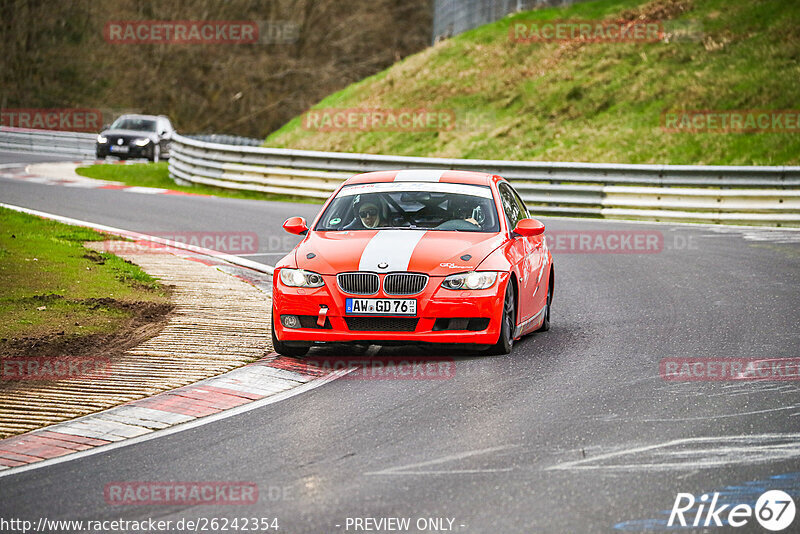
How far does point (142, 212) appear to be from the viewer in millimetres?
21500

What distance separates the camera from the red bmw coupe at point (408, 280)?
9078 mm

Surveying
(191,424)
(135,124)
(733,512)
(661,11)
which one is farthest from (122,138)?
(733,512)

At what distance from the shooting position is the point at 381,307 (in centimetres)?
908

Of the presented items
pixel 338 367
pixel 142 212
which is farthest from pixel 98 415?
pixel 142 212

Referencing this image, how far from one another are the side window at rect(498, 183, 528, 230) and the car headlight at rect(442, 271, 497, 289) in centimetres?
122

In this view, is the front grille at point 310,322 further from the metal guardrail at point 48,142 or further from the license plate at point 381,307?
the metal guardrail at point 48,142

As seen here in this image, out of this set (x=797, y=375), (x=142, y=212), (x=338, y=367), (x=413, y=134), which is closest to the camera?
(x=797, y=375)

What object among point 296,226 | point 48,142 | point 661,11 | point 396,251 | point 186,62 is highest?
point 661,11

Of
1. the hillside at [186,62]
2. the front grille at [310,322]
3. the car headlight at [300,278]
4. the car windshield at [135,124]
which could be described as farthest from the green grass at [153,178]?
the hillside at [186,62]

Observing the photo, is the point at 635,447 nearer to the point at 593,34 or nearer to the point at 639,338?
the point at 639,338

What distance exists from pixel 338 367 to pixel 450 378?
101 centimetres

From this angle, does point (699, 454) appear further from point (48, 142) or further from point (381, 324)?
point (48, 142)

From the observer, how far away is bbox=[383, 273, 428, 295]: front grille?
9117 mm

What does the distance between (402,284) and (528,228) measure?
1.58 m
